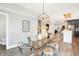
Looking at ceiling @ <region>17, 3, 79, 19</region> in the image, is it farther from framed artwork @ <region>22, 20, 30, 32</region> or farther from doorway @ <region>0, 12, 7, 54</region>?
doorway @ <region>0, 12, 7, 54</region>

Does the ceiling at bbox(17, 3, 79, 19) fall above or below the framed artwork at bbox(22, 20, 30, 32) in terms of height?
above

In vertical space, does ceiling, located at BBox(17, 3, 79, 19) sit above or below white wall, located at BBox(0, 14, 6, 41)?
above

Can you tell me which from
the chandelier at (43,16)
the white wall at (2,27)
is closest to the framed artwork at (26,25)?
the chandelier at (43,16)

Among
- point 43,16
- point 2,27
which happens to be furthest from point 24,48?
point 43,16

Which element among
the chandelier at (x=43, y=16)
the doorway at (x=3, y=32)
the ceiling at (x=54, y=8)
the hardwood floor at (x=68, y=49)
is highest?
the ceiling at (x=54, y=8)

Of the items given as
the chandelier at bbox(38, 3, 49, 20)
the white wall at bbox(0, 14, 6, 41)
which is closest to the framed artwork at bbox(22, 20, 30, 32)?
the chandelier at bbox(38, 3, 49, 20)

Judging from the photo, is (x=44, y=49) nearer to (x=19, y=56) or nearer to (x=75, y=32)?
(x=19, y=56)

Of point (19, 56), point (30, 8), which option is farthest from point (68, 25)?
point (19, 56)

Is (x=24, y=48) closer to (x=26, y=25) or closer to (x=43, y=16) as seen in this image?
(x=26, y=25)

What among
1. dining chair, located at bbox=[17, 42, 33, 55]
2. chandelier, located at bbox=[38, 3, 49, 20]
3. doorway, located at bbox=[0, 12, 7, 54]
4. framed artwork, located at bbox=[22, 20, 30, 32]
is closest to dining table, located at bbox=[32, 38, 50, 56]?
dining chair, located at bbox=[17, 42, 33, 55]

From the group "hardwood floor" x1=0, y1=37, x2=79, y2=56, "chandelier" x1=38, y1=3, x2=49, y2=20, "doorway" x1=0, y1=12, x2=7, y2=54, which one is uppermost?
"chandelier" x1=38, y1=3, x2=49, y2=20

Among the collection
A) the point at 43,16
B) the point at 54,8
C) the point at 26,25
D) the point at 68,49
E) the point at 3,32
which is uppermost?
the point at 54,8

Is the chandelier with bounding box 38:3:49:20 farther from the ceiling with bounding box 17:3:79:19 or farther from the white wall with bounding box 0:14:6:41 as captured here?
the white wall with bounding box 0:14:6:41

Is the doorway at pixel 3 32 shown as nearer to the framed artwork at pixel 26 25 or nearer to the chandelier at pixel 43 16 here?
the framed artwork at pixel 26 25
